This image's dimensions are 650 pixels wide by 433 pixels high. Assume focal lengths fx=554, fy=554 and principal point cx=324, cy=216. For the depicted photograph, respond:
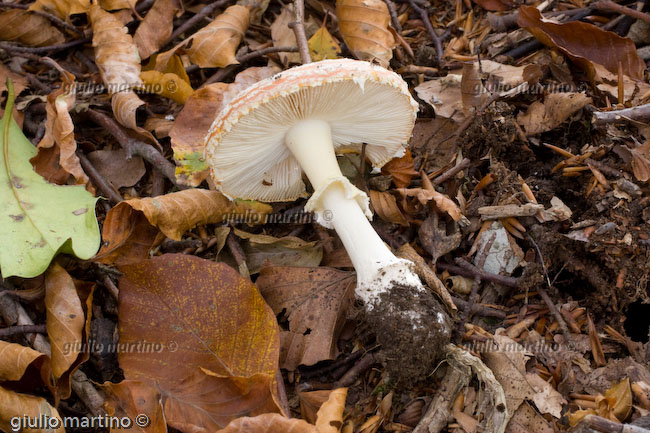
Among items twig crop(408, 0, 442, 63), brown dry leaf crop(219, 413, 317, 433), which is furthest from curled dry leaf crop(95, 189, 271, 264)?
twig crop(408, 0, 442, 63)

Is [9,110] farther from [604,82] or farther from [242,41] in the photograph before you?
[604,82]

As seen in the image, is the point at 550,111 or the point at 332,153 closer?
the point at 332,153

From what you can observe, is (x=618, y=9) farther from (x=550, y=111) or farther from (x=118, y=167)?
(x=118, y=167)

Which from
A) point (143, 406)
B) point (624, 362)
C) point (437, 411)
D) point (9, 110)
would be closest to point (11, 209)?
point (9, 110)

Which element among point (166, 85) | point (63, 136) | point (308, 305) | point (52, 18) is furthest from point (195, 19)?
point (308, 305)

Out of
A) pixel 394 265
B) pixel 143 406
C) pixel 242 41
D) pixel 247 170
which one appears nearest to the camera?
pixel 143 406

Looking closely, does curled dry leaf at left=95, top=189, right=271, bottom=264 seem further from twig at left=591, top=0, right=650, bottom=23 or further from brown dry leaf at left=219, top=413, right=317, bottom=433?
twig at left=591, top=0, right=650, bottom=23
